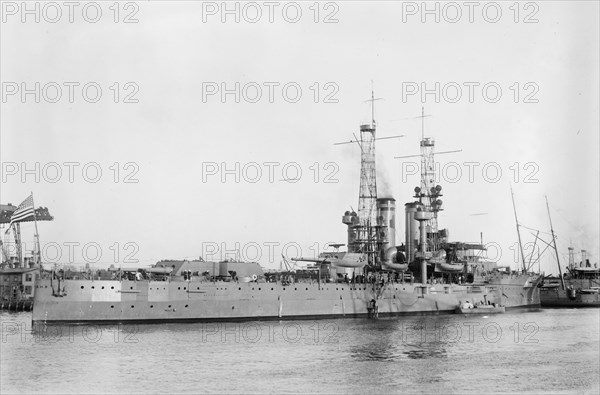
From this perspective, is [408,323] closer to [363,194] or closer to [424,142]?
[363,194]

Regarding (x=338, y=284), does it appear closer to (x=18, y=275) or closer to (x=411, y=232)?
(x=411, y=232)

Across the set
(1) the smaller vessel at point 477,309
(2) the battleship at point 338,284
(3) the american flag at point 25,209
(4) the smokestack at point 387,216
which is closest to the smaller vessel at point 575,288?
(2) the battleship at point 338,284

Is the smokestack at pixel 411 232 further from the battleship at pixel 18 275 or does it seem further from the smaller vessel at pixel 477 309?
the battleship at pixel 18 275

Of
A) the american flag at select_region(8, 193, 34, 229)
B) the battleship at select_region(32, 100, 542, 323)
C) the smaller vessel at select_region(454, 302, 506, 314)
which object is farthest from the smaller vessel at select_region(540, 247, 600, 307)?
the american flag at select_region(8, 193, 34, 229)

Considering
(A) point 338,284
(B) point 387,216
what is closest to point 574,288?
(B) point 387,216

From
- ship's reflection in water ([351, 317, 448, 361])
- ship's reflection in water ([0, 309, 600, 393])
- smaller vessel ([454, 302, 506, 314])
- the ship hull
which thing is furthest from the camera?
smaller vessel ([454, 302, 506, 314])
